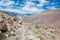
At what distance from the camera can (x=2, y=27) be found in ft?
69.9

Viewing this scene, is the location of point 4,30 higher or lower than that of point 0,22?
lower

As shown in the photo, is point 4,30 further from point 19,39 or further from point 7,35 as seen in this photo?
point 19,39

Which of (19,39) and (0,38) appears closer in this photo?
(0,38)

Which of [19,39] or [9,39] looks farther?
[19,39]

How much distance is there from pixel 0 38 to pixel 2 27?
194 cm

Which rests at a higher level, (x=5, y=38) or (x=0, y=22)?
(x=0, y=22)

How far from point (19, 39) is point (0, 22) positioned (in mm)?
3680

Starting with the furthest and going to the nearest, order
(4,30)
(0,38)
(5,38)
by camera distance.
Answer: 1. (4,30)
2. (5,38)
3. (0,38)

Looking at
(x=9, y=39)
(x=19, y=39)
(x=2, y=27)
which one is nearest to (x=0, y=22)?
(x=2, y=27)

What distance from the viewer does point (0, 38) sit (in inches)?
773

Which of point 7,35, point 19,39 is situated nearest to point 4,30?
point 7,35

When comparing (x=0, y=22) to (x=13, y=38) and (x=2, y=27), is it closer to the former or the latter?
(x=2, y=27)

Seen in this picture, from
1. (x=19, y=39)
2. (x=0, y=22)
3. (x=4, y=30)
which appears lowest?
(x=19, y=39)

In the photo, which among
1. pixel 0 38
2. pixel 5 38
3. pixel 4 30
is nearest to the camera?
pixel 0 38
